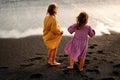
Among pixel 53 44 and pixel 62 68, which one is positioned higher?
pixel 53 44

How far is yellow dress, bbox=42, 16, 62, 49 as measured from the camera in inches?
262

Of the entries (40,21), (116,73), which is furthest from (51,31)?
(40,21)

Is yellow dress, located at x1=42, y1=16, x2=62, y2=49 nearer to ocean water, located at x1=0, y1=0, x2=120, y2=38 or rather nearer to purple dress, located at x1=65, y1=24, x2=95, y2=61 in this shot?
purple dress, located at x1=65, y1=24, x2=95, y2=61

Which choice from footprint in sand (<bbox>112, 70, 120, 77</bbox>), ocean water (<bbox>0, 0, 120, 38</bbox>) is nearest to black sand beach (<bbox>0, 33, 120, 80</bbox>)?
footprint in sand (<bbox>112, 70, 120, 77</bbox>)

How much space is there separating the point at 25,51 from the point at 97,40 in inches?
77.5

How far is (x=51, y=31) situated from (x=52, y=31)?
3 cm

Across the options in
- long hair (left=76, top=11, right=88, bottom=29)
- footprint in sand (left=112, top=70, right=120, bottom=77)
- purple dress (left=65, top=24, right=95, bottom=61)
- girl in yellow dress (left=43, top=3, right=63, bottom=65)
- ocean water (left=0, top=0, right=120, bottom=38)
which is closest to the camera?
footprint in sand (left=112, top=70, right=120, bottom=77)

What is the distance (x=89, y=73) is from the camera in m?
6.21

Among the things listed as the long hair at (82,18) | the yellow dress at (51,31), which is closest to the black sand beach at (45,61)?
the yellow dress at (51,31)

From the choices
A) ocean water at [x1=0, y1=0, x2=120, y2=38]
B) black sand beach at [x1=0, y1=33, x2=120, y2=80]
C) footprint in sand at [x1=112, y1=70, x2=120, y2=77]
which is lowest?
footprint in sand at [x1=112, y1=70, x2=120, y2=77]

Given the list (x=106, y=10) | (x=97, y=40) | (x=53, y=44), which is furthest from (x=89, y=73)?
(x=106, y=10)

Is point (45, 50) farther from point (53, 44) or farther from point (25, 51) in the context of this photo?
point (53, 44)

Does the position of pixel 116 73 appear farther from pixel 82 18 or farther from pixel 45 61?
pixel 45 61

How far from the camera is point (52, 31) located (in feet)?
22.0
